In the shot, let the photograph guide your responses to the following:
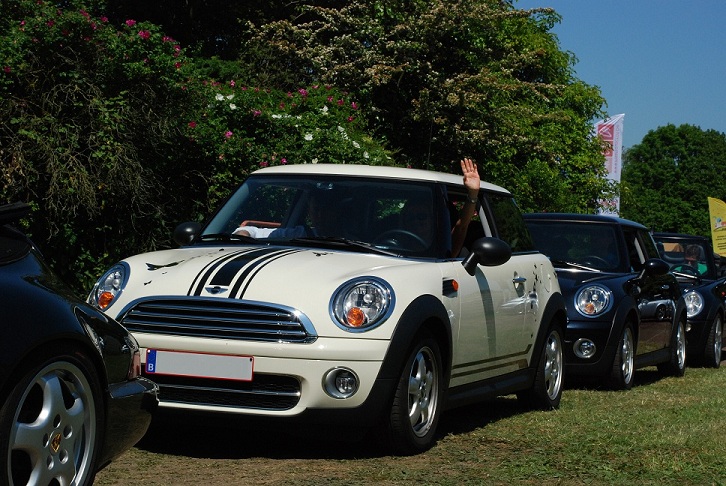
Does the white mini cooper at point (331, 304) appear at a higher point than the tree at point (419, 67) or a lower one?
lower

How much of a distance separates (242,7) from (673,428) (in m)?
20.9

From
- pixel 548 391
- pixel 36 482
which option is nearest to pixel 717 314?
pixel 548 391

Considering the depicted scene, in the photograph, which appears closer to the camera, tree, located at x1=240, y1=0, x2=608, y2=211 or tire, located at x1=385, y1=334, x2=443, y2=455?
tire, located at x1=385, y1=334, x2=443, y2=455

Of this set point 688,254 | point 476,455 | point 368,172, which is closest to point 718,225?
point 688,254

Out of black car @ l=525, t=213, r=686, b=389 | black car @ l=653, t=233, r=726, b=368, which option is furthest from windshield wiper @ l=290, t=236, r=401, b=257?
black car @ l=653, t=233, r=726, b=368

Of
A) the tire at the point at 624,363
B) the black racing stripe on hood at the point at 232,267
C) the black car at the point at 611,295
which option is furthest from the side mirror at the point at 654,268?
the black racing stripe on hood at the point at 232,267

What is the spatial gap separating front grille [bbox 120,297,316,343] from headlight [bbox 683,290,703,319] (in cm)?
1029

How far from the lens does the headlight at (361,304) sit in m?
6.58

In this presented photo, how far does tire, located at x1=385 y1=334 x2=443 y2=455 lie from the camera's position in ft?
22.1

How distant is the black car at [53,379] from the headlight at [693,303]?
11873mm

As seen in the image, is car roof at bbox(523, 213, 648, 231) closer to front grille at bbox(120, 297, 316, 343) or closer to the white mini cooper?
the white mini cooper

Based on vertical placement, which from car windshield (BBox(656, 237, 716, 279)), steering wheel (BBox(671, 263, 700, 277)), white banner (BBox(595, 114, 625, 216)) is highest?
white banner (BBox(595, 114, 625, 216))

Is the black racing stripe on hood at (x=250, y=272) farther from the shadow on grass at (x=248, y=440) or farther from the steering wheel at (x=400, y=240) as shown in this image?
the steering wheel at (x=400, y=240)

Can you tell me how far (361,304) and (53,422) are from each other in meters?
2.49
